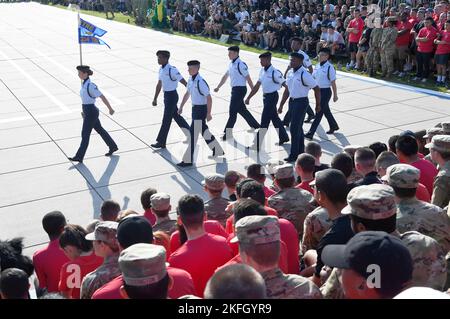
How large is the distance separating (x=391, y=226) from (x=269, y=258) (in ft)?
2.92

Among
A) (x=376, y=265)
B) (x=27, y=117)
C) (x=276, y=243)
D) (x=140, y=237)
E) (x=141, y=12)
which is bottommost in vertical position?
(x=27, y=117)

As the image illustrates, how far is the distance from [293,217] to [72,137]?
24.0ft

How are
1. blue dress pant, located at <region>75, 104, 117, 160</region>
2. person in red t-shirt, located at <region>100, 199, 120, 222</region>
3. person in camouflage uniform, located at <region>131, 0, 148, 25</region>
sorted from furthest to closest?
1. person in camouflage uniform, located at <region>131, 0, 148, 25</region>
2. blue dress pant, located at <region>75, 104, 117, 160</region>
3. person in red t-shirt, located at <region>100, 199, 120, 222</region>

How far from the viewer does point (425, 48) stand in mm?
14570

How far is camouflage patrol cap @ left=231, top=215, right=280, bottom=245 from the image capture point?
120 inches

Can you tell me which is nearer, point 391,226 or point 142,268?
point 142,268

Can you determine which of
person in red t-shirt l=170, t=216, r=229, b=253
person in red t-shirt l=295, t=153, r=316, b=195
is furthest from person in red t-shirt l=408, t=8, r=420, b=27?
person in red t-shirt l=170, t=216, r=229, b=253

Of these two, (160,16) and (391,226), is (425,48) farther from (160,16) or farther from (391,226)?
(160,16)

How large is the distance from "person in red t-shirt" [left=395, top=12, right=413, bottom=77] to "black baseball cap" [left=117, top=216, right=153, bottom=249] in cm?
1349

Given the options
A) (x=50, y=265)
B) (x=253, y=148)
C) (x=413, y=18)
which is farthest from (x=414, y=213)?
(x=413, y=18)

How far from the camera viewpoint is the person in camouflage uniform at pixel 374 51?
15.7 m

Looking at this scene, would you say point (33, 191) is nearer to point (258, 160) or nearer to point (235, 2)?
point (258, 160)

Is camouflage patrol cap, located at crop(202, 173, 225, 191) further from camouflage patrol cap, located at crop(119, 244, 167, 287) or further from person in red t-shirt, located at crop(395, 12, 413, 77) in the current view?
person in red t-shirt, located at crop(395, 12, 413, 77)

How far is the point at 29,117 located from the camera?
12703 millimetres
